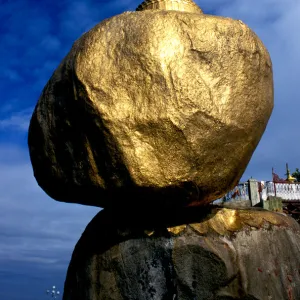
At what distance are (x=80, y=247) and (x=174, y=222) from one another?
3.05ft

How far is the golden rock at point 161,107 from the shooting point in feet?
9.07

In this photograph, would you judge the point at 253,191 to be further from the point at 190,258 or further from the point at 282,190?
the point at 190,258

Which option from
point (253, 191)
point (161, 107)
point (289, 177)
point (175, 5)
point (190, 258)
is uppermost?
point (289, 177)

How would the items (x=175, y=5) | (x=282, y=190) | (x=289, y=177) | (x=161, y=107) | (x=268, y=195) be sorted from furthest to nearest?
(x=289, y=177)
(x=282, y=190)
(x=268, y=195)
(x=175, y=5)
(x=161, y=107)

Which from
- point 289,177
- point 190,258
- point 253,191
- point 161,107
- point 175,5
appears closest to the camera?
point 161,107

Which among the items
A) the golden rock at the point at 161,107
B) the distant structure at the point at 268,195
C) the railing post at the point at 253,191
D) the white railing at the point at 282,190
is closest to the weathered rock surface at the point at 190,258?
the golden rock at the point at 161,107

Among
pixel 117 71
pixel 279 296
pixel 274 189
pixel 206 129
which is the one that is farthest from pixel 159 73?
pixel 274 189

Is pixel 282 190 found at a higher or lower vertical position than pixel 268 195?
higher

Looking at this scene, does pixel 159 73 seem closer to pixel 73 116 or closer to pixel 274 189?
pixel 73 116

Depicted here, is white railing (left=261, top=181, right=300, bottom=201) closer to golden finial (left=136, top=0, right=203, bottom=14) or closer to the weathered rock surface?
the weathered rock surface

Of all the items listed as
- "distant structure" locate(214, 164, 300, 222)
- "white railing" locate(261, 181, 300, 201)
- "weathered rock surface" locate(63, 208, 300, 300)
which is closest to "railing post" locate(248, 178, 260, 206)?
"distant structure" locate(214, 164, 300, 222)

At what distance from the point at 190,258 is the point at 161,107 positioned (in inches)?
38.9

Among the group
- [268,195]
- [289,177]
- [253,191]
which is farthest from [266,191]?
[289,177]

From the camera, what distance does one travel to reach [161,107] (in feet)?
8.97
